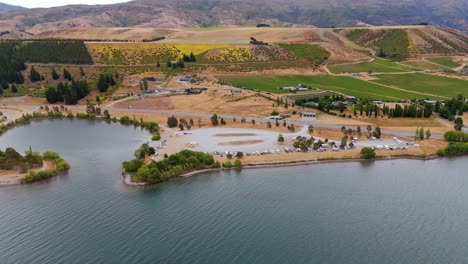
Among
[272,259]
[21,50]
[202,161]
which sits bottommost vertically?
[272,259]

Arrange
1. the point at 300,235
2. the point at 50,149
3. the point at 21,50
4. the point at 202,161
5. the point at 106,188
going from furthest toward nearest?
1. the point at 21,50
2. the point at 50,149
3. the point at 202,161
4. the point at 106,188
5. the point at 300,235

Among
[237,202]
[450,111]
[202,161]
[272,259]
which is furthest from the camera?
[450,111]

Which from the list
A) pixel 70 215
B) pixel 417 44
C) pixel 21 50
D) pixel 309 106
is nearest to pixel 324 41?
pixel 417 44

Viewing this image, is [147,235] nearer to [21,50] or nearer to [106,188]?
[106,188]

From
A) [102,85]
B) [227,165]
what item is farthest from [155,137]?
[102,85]

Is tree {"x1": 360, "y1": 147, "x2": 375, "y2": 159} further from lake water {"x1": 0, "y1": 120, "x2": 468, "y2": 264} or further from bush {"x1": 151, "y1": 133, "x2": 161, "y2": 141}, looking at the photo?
bush {"x1": 151, "y1": 133, "x2": 161, "y2": 141}

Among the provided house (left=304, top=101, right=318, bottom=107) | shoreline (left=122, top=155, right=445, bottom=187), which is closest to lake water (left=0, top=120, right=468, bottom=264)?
shoreline (left=122, top=155, right=445, bottom=187)

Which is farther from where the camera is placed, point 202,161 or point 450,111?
point 450,111

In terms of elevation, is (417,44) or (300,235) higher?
(417,44)
